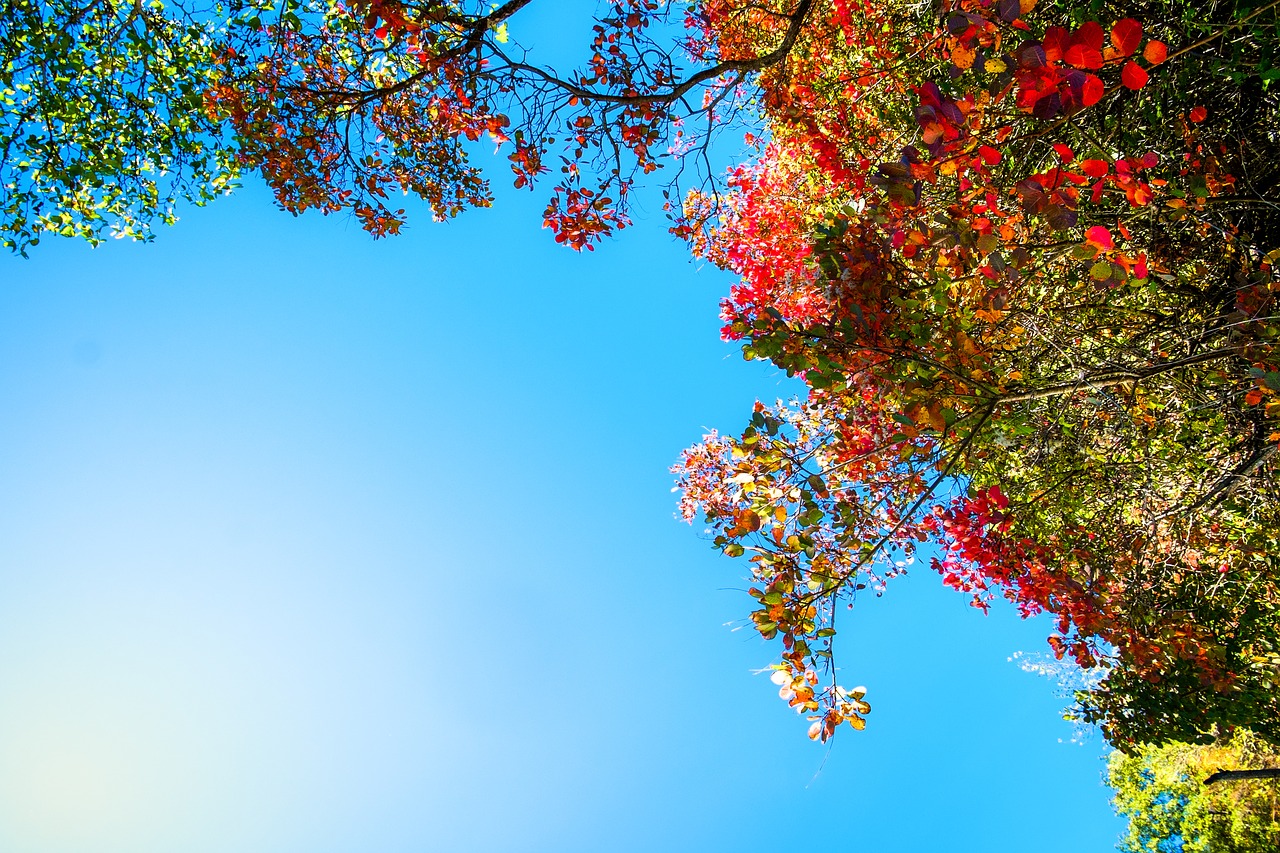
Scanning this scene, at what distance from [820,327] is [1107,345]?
11.6 ft

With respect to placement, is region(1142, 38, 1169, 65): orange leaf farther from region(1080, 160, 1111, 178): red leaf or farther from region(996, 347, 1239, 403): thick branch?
region(996, 347, 1239, 403): thick branch

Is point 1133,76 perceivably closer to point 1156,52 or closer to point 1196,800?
point 1156,52

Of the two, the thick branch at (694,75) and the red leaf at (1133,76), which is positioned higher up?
the thick branch at (694,75)

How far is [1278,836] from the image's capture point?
1226cm

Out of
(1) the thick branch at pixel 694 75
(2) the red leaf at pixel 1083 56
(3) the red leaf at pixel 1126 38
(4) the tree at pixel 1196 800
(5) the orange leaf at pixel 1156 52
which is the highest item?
(1) the thick branch at pixel 694 75

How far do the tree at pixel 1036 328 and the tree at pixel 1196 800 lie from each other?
23.3ft

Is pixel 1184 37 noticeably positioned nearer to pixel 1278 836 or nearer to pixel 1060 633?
pixel 1060 633

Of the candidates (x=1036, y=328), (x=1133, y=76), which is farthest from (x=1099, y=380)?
(x=1133, y=76)

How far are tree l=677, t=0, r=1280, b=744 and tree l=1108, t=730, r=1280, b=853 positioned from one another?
7.11m

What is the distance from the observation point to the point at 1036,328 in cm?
494

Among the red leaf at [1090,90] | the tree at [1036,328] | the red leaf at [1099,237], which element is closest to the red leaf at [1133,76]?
the tree at [1036,328]

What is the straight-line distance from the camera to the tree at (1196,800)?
40.5 feet

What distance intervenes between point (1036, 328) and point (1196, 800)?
16242mm

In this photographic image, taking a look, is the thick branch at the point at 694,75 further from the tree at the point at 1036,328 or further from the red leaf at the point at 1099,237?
the red leaf at the point at 1099,237
